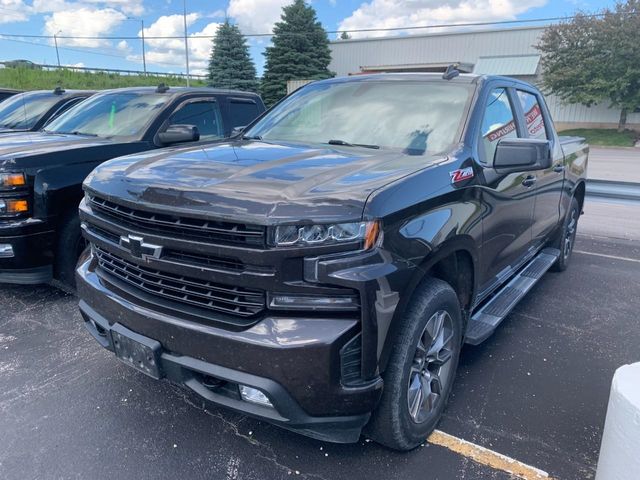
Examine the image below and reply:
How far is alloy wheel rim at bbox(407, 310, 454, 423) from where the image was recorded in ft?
8.13

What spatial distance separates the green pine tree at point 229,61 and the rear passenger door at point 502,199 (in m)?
34.8

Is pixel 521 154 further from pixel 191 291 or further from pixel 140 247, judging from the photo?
pixel 140 247

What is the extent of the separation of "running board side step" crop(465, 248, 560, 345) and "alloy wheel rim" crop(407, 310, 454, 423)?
1.28 ft

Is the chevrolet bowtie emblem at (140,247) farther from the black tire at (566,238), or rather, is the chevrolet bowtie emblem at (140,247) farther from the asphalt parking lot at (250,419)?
the black tire at (566,238)

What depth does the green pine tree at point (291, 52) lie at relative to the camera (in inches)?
1441

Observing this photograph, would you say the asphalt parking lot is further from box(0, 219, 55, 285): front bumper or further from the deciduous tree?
the deciduous tree

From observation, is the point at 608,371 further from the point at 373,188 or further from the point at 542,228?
the point at 373,188

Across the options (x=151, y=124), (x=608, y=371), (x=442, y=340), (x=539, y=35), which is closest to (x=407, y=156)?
(x=442, y=340)

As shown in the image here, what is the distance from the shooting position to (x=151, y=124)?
5258 millimetres

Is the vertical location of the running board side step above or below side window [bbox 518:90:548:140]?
below

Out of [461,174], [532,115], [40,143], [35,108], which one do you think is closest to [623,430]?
[461,174]

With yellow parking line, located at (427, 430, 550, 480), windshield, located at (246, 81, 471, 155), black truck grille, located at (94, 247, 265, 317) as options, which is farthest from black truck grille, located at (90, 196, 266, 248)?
yellow parking line, located at (427, 430, 550, 480)

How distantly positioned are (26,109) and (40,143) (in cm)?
446

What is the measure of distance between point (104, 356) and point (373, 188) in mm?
2467
